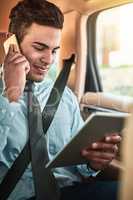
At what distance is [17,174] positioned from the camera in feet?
2.91

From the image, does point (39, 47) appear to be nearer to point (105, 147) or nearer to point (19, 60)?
point (19, 60)

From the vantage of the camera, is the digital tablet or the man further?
the man

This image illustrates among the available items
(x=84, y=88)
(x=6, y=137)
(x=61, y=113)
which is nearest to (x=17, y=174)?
(x=6, y=137)

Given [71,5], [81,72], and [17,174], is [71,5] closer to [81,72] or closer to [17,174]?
[81,72]

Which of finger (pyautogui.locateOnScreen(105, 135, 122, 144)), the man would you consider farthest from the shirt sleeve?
finger (pyautogui.locateOnScreen(105, 135, 122, 144))

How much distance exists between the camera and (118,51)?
94 cm

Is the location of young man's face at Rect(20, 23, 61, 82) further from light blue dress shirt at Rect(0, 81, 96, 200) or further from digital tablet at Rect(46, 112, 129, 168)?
digital tablet at Rect(46, 112, 129, 168)

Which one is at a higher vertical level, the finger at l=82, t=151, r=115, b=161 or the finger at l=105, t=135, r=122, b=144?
the finger at l=105, t=135, r=122, b=144

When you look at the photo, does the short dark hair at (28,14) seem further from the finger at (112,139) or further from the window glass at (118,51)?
the finger at (112,139)

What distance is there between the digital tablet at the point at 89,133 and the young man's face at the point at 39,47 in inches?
8.7

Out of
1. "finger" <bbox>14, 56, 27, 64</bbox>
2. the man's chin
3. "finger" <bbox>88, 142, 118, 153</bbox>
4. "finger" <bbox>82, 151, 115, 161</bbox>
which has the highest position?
"finger" <bbox>14, 56, 27, 64</bbox>

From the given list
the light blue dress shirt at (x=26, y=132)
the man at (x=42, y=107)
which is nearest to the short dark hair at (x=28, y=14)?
the man at (x=42, y=107)

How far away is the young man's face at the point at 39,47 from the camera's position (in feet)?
3.07

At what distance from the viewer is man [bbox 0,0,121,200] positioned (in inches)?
34.9
